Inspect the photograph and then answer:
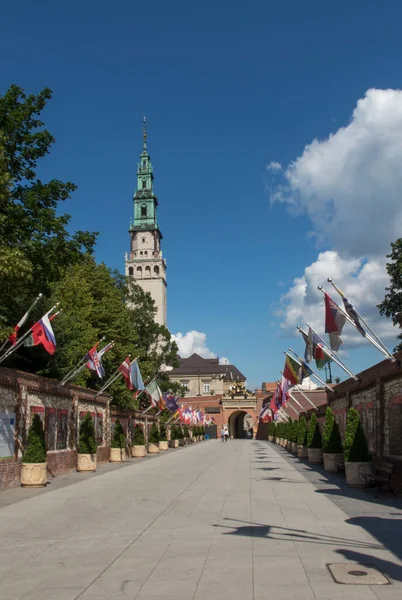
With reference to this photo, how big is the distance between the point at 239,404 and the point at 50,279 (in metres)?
85.1

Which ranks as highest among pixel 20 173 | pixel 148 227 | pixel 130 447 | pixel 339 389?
pixel 148 227

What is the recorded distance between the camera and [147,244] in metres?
124

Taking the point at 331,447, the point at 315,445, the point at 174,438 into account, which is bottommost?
the point at 174,438

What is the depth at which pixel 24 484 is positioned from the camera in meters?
18.9

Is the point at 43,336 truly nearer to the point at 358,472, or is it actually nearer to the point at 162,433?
the point at 358,472

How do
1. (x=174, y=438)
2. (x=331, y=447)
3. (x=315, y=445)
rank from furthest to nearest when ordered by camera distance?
1. (x=174, y=438)
2. (x=315, y=445)
3. (x=331, y=447)

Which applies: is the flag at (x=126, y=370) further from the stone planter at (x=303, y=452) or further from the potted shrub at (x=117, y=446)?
the stone planter at (x=303, y=452)

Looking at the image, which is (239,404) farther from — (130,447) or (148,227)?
(130,447)

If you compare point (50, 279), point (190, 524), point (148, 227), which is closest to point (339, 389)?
point (50, 279)

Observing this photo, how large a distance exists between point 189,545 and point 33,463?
10.3 m

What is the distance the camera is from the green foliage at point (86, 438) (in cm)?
2581

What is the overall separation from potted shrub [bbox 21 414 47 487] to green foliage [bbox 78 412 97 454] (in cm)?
665

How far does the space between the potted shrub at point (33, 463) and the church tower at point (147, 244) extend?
9836 centimetres

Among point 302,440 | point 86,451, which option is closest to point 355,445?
point 86,451
